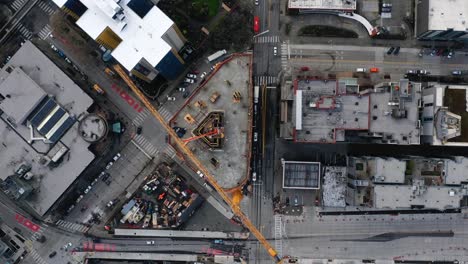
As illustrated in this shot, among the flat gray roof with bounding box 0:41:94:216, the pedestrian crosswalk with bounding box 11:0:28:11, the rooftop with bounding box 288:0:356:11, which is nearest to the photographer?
the flat gray roof with bounding box 0:41:94:216

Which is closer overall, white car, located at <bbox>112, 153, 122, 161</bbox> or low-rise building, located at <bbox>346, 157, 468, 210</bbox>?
low-rise building, located at <bbox>346, 157, 468, 210</bbox>

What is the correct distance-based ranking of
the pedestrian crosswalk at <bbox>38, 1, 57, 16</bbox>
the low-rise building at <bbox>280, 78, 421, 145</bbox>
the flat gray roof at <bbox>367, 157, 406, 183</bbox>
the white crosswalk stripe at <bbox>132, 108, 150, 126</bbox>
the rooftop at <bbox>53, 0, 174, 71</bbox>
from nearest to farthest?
1. the rooftop at <bbox>53, 0, 174, 71</bbox>
2. the low-rise building at <bbox>280, 78, 421, 145</bbox>
3. the flat gray roof at <bbox>367, 157, 406, 183</bbox>
4. the pedestrian crosswalk at <bbox>38, 1, 57, 16</bbox>
5. the white crosswalk stripe at <bbox>132, 108, 150, 126</bbox>

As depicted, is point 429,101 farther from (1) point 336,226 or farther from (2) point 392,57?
(1) point 336,226

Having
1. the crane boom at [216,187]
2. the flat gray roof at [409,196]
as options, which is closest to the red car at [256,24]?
the crane boom at [216,187]

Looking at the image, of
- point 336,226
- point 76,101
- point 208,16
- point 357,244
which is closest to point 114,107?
→ point 76,101

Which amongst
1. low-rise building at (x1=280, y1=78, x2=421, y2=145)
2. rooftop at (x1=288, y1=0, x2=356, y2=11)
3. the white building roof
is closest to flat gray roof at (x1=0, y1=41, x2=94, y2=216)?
low-rise building at (x1=280, y1=78, x2=421, y2=145)

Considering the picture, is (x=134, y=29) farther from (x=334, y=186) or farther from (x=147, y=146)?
(x=334, y=186)

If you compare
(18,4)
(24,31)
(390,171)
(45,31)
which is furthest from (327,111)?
(18,4)

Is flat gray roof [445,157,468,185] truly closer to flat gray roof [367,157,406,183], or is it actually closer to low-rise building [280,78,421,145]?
low-rise building [280,78,421,145]
